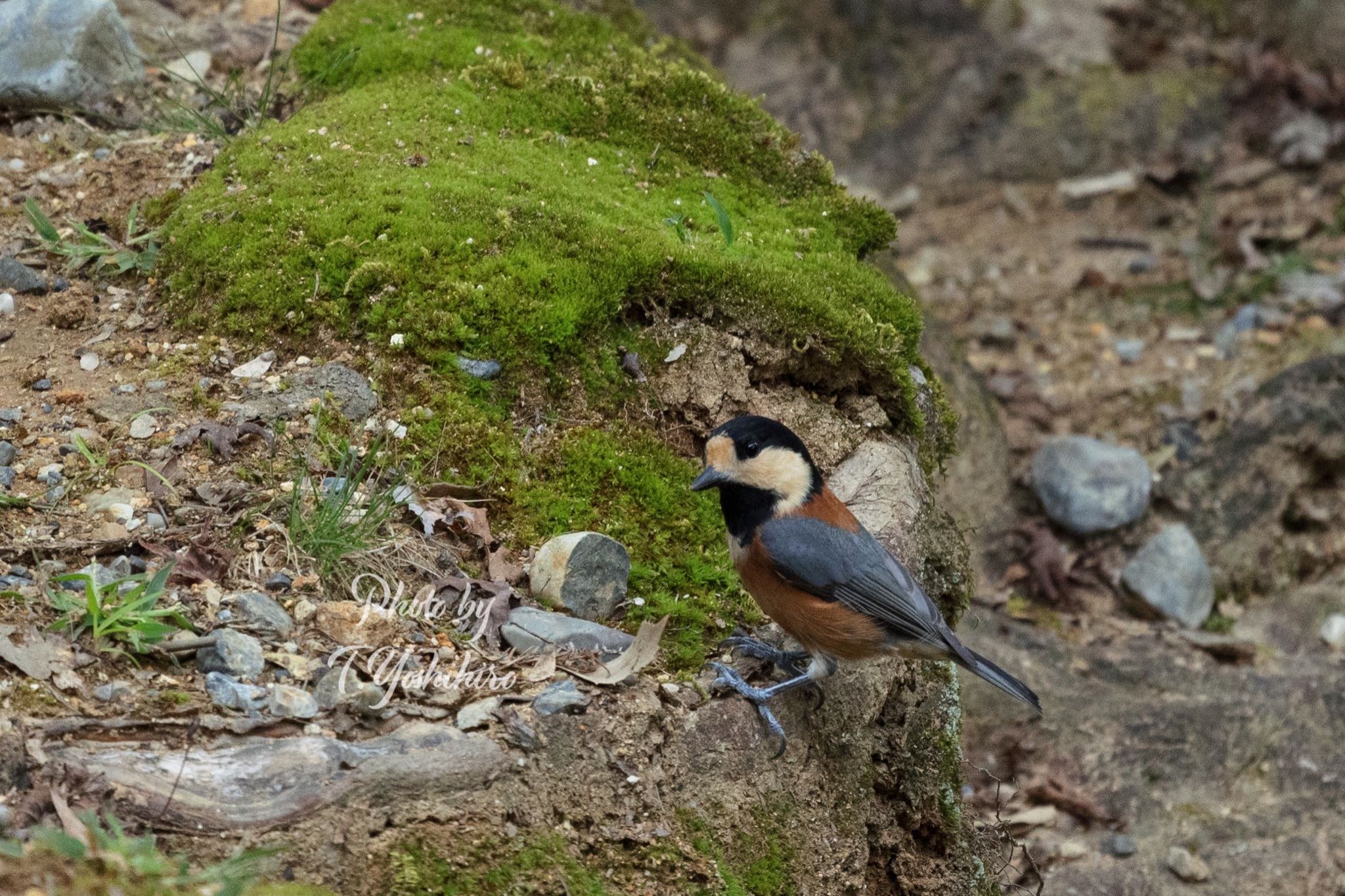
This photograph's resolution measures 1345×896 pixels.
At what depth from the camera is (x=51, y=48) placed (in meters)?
5.38

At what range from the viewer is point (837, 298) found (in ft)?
16.0

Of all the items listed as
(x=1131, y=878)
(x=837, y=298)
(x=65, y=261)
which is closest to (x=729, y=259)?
(x=837, y=298)

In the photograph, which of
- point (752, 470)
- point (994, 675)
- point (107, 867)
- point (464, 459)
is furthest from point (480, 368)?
point (107, 867)

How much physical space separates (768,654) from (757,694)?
0.28 metres

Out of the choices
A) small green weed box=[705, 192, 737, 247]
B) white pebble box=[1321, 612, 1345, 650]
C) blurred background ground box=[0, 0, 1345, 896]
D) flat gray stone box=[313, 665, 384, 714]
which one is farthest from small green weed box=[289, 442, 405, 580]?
white pebble box=[1321, 612, 1345, 650]

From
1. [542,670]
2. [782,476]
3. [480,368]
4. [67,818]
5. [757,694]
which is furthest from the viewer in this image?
[480,368]

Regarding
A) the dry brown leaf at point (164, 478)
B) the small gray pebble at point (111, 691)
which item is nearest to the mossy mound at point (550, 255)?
the dry brown leaf at point (164, 478)

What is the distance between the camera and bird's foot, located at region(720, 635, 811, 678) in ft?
13.0

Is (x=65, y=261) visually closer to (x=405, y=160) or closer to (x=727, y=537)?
(x=405, y=160)

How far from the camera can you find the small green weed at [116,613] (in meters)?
3.20

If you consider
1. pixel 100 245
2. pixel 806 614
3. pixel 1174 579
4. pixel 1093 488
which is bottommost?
pixel 1174 579

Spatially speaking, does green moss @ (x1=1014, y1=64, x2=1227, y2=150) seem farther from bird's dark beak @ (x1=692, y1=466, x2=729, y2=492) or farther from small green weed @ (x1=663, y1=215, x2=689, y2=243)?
bird's dark beak @ (x1=692, y1=466, x2=729, y2=492)

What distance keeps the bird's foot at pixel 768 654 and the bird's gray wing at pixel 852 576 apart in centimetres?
23

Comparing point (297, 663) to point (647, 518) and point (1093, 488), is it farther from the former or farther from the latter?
point (1093, 488)
